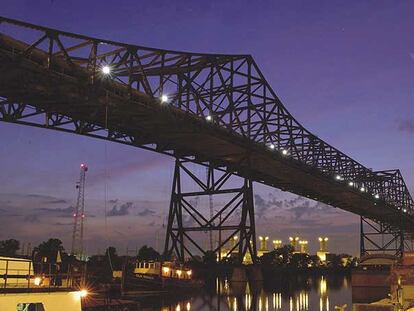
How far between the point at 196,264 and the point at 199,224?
6.11m

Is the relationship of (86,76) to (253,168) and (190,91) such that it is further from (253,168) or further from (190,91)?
(253,168)

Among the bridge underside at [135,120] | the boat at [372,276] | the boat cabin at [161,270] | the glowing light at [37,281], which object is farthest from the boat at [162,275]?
the glowing light at [37,281]

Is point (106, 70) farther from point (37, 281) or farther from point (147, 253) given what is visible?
point (147, 253)

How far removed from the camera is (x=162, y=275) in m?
54.3

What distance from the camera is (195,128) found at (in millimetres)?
56750

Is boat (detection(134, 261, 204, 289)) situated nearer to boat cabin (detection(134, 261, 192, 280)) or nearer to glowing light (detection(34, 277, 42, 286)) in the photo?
boat cabin (detection(134, 261, 192, 280))

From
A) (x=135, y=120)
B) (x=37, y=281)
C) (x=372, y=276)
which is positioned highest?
(x=135, y=120)

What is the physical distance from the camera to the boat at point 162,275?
51594 mm

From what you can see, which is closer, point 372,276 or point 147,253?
point 372,276

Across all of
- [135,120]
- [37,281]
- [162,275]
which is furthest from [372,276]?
[37,281]

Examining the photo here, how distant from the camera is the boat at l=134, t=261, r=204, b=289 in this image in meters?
51.6

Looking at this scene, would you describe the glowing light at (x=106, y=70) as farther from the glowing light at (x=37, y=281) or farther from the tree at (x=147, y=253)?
the tree at (x=147, y=253)

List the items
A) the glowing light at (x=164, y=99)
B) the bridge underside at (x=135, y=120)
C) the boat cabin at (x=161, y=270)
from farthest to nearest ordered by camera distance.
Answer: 1. the boat cabin at (x=161, y=270)
2. the glowing light at (x=164, y=99)
3. the bridge underside at (x=135, y=120)

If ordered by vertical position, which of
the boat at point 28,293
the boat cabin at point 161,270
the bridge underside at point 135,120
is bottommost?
the boat at point 28,293
